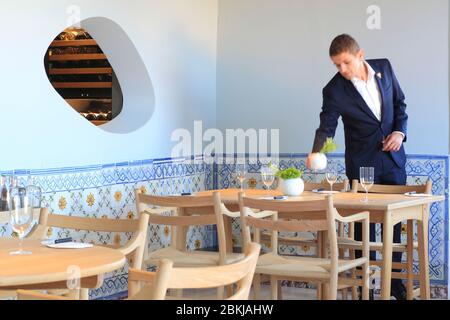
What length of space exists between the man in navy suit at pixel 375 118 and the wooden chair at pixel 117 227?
2780 millimetres

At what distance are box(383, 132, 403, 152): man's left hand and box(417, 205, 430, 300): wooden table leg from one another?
71 cm

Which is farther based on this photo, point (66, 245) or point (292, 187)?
point (292, 187)

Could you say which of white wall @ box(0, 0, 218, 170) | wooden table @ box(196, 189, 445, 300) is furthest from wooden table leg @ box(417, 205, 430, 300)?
white wall @ box(0, 0, 218, 170)

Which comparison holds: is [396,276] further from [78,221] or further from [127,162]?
[78,221]

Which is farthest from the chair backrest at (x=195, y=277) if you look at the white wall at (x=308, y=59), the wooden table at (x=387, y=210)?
the white wall at (x=308, y=59)

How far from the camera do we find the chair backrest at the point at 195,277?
268 cm

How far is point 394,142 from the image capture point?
645 centimetres

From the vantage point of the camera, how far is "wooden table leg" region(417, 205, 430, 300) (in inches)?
232

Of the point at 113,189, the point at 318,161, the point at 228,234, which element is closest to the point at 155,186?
the point at 113,189

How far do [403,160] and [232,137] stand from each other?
201 centimetres

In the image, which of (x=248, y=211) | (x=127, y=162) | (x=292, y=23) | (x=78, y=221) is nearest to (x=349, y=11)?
(x=292, y=23)

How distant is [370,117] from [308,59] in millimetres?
1450

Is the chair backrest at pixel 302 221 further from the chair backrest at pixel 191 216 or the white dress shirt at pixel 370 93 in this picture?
the white dress shirt at pixel 370 93

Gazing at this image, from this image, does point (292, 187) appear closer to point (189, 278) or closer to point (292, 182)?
point (292, 182)
